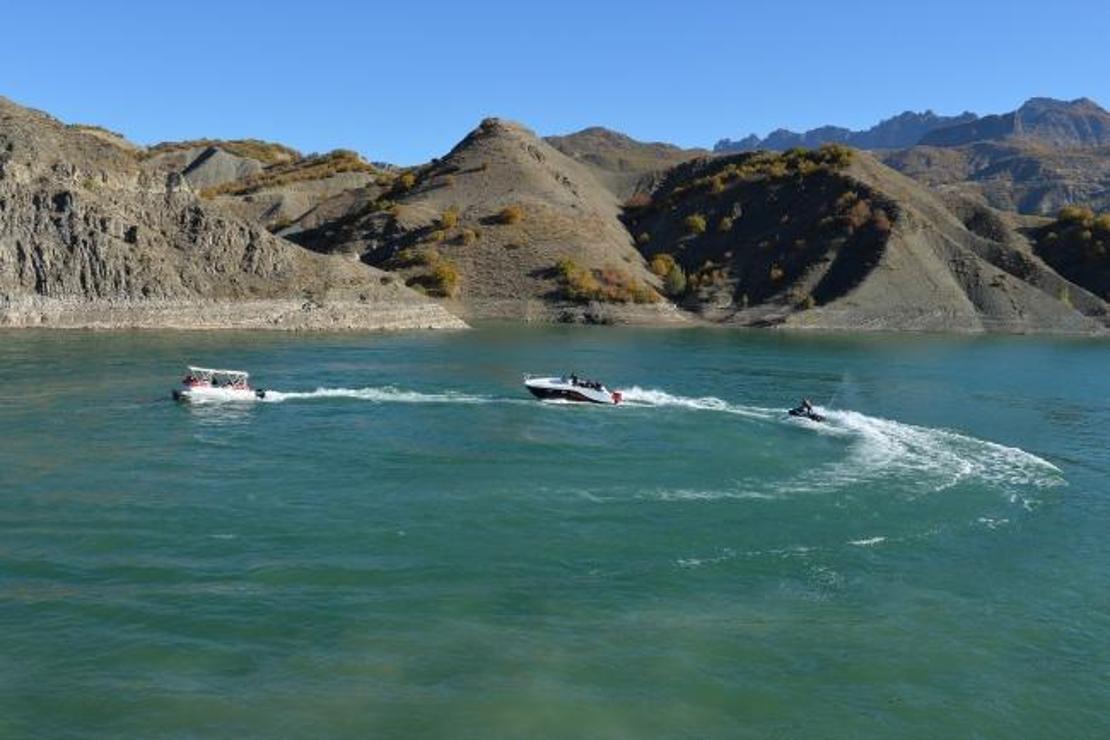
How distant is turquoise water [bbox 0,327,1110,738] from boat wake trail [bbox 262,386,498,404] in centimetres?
70

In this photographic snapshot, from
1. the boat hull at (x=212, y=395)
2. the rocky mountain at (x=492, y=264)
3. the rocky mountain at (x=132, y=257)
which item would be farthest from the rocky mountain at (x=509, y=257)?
the boat hull at (x=212, y=395)

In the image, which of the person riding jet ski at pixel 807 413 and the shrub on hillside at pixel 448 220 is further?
the shrub on hillside at pixel 448 220

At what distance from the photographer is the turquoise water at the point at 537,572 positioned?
22.6 m

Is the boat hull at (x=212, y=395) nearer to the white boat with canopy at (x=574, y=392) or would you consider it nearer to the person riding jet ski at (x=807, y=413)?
the white boat with canopy at (x=574, y=392)

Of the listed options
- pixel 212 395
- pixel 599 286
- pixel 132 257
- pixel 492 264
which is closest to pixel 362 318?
pixel 132 257

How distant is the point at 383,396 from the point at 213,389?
10.3 m

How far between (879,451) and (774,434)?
5983 millimetres

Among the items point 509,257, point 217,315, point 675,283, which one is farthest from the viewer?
point 675,283

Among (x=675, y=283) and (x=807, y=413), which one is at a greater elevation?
(x=675, y=283)

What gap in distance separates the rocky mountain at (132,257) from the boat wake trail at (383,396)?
1956 inches

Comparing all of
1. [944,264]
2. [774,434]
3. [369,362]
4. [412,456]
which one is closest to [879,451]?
[774,434]

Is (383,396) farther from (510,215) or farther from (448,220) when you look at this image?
(510,215)

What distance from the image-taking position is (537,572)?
99.3ft

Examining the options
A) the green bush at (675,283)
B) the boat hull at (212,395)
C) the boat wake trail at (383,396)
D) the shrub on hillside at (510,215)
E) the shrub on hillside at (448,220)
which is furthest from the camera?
the shrub on hillside at (510,215)
